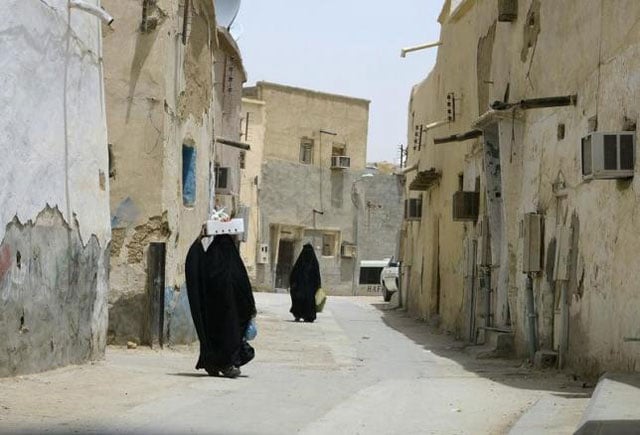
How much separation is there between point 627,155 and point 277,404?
3.88 m

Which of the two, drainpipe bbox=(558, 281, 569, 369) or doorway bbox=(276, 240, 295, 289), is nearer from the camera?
drainpipe bbox=(558, 281, 569, 369)

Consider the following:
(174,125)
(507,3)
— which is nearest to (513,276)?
(507,3)

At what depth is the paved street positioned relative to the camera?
7.68 metres

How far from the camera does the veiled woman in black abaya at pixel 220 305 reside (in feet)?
37.0

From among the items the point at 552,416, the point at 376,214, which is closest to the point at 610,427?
the point at 552,416

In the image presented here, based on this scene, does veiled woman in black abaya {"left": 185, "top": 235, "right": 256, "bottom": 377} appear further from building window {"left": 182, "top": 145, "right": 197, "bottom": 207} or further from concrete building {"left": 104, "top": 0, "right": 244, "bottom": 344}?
building window {"left": 182, "top": 145, "right": 197, "bottom": 207}

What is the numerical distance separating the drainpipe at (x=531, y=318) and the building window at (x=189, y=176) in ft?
15.4

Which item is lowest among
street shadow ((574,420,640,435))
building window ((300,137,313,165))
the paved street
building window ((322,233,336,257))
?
the paved street

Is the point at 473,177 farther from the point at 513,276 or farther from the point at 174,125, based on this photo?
the point at 174,125

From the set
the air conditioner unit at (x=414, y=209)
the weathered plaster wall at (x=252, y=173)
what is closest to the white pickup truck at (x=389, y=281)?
the weathered plaster wall at (x=252, y=173)

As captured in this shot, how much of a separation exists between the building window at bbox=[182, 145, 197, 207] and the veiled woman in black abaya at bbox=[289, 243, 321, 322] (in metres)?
8.64

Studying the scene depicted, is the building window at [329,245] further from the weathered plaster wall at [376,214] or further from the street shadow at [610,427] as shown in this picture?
the street shadow at [610,427]

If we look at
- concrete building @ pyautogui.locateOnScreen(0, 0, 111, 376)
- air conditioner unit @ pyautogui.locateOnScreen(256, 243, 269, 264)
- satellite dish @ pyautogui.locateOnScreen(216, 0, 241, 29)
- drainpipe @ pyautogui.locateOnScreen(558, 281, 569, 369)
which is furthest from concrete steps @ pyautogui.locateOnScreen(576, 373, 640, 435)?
air conditioner unit @ pyautogui.locateOnScreen(256, 243, 269, 264)

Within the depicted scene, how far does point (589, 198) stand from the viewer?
1197 centimetres
